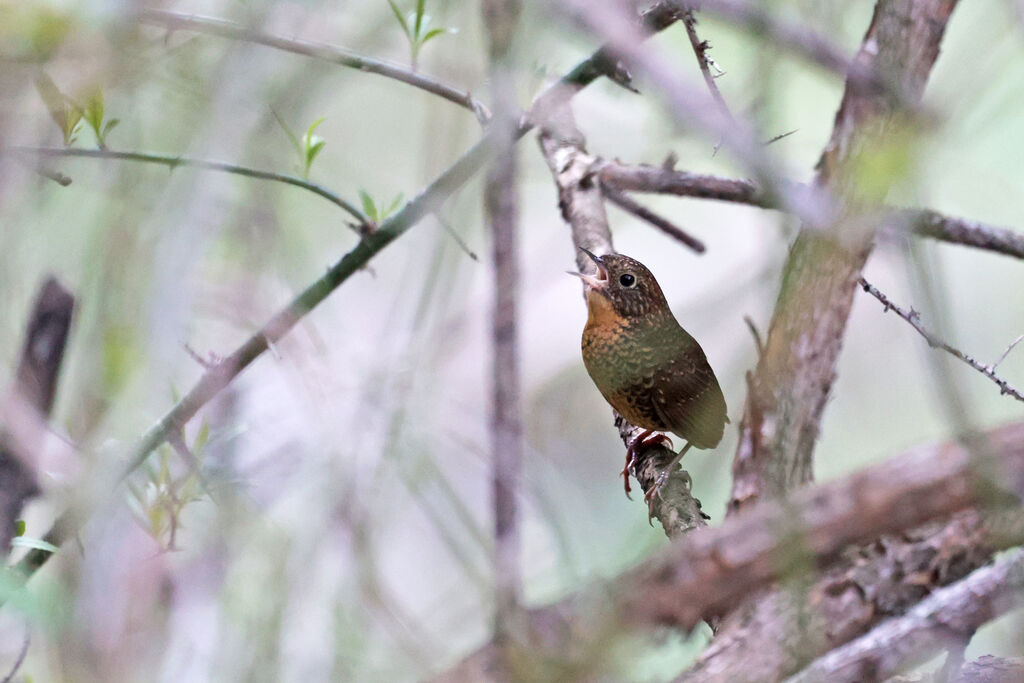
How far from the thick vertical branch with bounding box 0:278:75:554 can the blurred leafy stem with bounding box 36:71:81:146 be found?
2.45 feet

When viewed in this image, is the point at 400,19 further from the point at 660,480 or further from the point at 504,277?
the point at 660,480

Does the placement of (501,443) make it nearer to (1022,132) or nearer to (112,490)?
(112,490)

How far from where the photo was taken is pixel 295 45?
2.04 m

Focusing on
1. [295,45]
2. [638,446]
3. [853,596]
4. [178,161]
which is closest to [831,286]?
[638,446]

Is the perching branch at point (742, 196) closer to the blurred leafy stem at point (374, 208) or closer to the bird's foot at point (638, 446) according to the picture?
the bird's foot at point (638, 446)

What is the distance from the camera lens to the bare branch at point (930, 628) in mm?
2082

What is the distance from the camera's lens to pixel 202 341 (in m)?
4.27

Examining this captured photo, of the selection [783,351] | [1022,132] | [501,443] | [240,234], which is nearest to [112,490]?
[501,443]

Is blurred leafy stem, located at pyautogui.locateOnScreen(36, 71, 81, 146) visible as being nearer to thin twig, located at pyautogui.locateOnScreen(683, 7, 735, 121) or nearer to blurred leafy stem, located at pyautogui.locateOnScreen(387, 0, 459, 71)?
blurred leafy stem, located at pyautogui.locateOnScreen(387, 0, 459, 71)

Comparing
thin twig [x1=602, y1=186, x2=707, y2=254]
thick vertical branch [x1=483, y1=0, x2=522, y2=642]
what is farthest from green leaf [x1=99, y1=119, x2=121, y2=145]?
thin twig [x1=602, y1=186, x2=707, y2=254]

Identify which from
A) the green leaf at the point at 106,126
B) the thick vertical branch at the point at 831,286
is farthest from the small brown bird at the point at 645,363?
the green leaf at the point at 106,126

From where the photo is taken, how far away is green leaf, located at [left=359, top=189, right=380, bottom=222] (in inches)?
101

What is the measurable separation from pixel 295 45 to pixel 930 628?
1.84 metres

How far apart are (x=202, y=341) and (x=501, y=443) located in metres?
3.30
